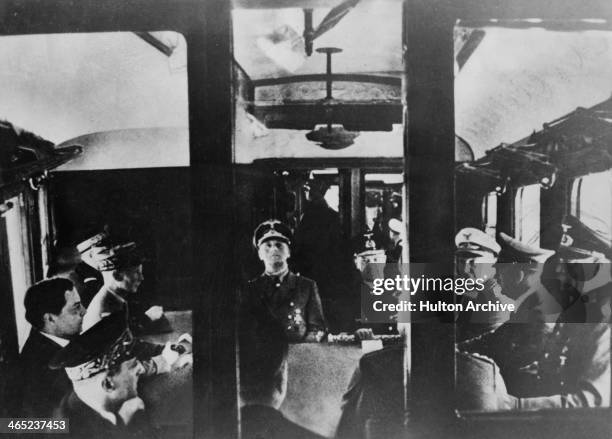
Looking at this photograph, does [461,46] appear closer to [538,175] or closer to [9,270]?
[538,175]

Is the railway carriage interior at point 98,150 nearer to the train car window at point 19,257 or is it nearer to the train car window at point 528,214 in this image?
the train car window at point 19,257

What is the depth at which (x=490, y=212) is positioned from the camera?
9.73 ft

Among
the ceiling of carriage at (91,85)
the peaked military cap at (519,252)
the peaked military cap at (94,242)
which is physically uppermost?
the ceiling of carriage at (91,85)

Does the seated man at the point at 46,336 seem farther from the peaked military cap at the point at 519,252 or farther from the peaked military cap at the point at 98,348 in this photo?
the peaked military cap at the point at 519,252

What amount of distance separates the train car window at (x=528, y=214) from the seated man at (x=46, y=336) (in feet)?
7.72

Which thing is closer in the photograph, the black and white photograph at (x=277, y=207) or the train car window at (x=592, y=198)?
the black and white photograph at (x=277, y=207)

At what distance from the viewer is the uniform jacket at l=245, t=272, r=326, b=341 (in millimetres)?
2934

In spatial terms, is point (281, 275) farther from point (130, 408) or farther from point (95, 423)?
point (95, 423)

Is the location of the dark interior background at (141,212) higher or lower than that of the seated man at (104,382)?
higher

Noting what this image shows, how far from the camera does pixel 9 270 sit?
2.93 metres

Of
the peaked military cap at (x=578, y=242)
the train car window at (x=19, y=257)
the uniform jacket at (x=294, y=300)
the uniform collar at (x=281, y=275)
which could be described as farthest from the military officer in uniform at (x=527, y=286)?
the train car window at (x=19, y=257)

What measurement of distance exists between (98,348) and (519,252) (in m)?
2.28

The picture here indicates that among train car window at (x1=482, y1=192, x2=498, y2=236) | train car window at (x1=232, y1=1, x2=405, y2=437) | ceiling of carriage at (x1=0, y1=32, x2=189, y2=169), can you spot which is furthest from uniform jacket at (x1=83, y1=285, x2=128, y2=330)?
train car window at (x1=482, y1=192, x2=498, y2=236)

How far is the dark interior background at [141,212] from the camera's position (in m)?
2.90
